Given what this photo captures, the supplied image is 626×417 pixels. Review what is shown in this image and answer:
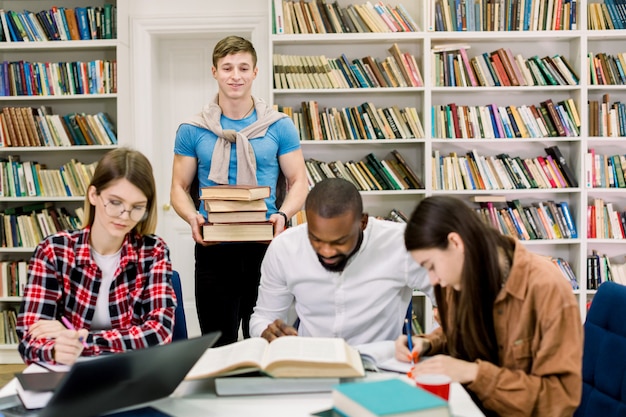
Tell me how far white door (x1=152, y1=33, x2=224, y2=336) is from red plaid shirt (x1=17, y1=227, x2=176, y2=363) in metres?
2.91

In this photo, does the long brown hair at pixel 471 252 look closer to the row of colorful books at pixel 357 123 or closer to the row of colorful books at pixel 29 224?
the row of colorful books at pixel 357 123

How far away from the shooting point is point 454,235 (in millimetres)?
1461

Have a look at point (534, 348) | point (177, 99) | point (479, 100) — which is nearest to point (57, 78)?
point (177, 99)

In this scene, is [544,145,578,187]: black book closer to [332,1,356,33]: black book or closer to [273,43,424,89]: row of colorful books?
[273,43,424,89]: row of colorful books

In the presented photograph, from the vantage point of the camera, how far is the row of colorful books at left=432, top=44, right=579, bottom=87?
4.43 meters

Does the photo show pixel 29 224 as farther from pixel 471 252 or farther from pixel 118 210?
pixel 471 252

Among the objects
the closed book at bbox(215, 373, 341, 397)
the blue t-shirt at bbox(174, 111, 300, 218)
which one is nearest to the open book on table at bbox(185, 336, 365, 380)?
the closed book at bbox(215, 373, 341, 397)

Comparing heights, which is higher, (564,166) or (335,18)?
(335,18)

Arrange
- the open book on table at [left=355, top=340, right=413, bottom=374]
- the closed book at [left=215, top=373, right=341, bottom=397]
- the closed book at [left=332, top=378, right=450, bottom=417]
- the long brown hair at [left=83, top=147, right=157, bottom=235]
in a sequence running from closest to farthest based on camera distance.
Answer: the closed book at [left=332, top=378, right=450, bottom=417], the closed book at [left=215, top=373, right=341, bottom=397], the open book on table at [left=355, top=340, right=413, bottom=374], the long brown hair at [left=83, top=147, right=157, bottom=235]

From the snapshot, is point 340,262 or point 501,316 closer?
point 501,316

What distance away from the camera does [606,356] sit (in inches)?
65.5

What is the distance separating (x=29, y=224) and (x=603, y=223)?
3.73 m

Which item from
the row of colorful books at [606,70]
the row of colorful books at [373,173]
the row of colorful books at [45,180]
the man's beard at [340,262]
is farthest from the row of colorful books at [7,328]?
the row of colorful books at [606,70]

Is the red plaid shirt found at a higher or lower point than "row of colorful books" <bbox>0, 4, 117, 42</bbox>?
lower
